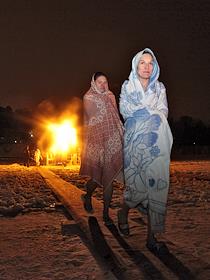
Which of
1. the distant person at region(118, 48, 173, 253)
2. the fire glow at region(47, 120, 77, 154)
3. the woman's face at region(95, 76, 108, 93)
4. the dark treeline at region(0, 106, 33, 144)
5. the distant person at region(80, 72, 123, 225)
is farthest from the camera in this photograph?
the dark treeline at region(0, 106, 33, 144)

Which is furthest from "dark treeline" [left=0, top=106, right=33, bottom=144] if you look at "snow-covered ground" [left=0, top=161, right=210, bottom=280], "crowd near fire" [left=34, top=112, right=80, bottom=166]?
"snow-covered ground" [left=0, top=161, right=210, bottom=280]

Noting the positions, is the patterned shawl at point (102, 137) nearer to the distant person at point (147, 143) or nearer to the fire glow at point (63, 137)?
the distant person at point (147, 143)

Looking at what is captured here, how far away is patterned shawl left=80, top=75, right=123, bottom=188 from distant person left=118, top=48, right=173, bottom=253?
0.85 m

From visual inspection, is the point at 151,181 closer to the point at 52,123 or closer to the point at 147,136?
the point at 147,136

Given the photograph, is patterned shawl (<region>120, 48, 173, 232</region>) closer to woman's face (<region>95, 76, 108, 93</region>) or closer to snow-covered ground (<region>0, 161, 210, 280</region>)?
snow-covered ground (<region>0, 161, 210, 280</region>)

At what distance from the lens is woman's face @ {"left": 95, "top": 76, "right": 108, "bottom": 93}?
5781 mm

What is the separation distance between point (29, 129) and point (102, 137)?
5853cm

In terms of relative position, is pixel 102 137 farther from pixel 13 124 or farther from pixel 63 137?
pixel 13 124

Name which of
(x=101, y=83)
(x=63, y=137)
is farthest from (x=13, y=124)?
(x=101, y=83)

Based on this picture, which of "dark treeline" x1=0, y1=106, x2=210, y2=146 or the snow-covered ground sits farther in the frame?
"dark treeline" x1=0, y1=106, x2=210, y2=146

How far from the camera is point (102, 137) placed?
572 cm

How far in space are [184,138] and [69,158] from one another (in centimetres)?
6111

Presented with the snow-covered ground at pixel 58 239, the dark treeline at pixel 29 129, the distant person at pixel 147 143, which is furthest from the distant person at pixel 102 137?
the dark treeline at pixel 29 129

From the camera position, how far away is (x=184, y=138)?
8356 centimetres
